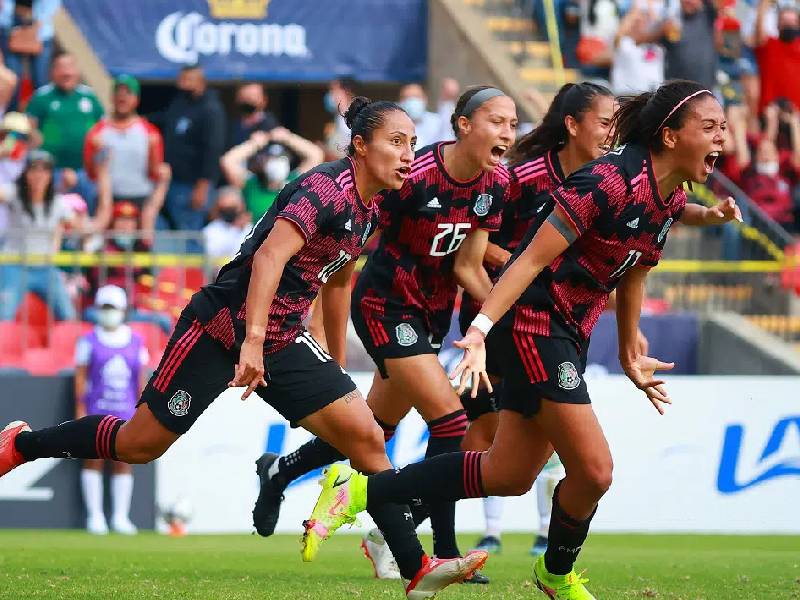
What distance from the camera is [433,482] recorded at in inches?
290

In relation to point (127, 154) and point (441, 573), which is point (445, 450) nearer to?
point (441, 573)

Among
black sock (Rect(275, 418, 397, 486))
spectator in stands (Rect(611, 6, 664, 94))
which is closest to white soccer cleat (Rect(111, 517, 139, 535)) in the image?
black sock (Rect(275, 418, 397, 486))

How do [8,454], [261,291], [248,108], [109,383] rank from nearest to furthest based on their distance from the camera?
[261,291], [8,454], [109,383], [248,108]

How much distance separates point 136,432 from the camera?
7695 mm

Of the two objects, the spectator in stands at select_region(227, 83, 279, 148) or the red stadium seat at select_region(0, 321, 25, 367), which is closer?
the red stadium seat at select_region(0, 321, 25, 367)

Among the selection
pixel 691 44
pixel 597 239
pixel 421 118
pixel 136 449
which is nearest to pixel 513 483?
pixel 597 239

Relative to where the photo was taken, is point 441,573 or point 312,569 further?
point 312,569

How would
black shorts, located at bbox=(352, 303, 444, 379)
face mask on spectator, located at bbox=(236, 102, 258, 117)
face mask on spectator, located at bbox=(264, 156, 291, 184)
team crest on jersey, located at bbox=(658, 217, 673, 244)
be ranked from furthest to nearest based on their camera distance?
face mask on spectator, located at bbox=(236, 102, 258, 117), face mask on spectator, located at bbox=(264, 156, 291, 184), black shorts, located at bbox=(352, 303, 444, 379), team crest on jersey, located at bbox=(658, 217, 673, 244)

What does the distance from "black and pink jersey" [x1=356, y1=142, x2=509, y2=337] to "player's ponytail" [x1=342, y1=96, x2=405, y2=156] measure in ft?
3.30

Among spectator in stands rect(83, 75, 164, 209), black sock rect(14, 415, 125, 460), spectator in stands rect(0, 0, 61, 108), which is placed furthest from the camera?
spectator in stands rect(0, 0, 61, 108)

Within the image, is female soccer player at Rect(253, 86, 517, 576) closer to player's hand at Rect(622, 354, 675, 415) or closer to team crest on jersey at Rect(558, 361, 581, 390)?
player's hand at Rect(622, 354, 675, 415)

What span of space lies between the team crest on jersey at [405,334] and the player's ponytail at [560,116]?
4.25ft

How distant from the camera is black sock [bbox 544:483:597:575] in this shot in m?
7.24

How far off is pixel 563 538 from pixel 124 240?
7491 millimetres
